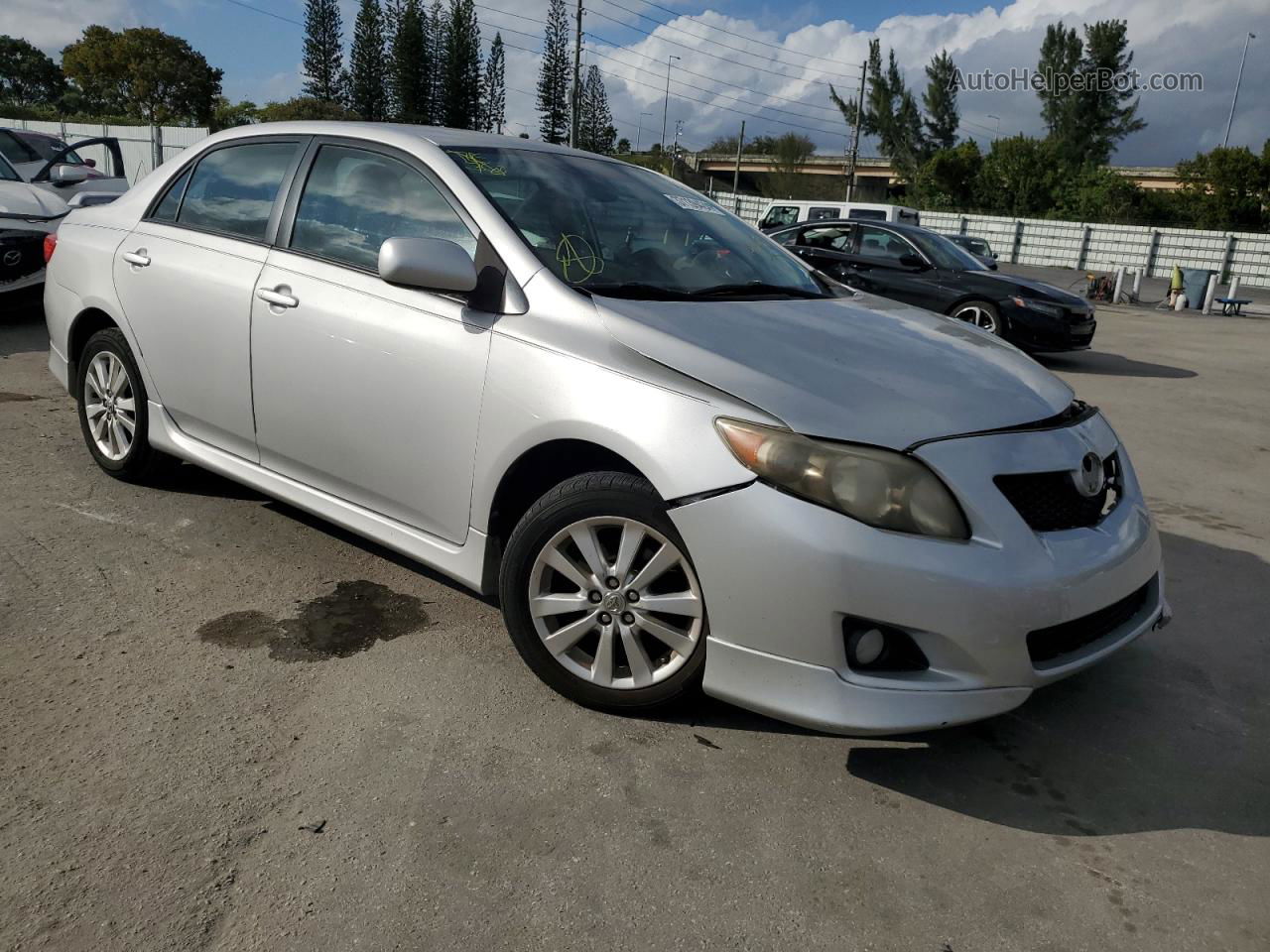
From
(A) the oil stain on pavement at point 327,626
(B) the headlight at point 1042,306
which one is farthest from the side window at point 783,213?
(A) the oil stain on pavement at point 327,626

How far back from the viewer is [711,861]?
90.6 inches

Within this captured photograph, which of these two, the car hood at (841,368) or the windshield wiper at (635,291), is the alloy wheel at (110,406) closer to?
the windshield wiper at (635,291)

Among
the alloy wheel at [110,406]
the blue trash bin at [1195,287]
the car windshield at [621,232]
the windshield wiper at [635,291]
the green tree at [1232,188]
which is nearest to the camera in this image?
the windshield wiper at [635,291]

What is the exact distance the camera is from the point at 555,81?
67875mm

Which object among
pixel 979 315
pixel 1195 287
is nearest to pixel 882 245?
pixel 979 315

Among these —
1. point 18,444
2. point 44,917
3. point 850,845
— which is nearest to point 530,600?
point 850,845

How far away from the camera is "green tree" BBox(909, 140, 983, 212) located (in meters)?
58.1

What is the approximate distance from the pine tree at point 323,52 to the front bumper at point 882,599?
7248 cm

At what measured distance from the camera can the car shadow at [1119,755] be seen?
8.50 ft

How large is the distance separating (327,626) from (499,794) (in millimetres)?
1147

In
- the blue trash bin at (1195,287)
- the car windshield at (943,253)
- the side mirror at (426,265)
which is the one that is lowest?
the blue trash bin at (1195,287)

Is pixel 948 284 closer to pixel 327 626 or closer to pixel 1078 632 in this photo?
pixel 1078 632

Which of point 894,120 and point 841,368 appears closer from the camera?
point 841,368

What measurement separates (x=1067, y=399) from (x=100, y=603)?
3.23 m
